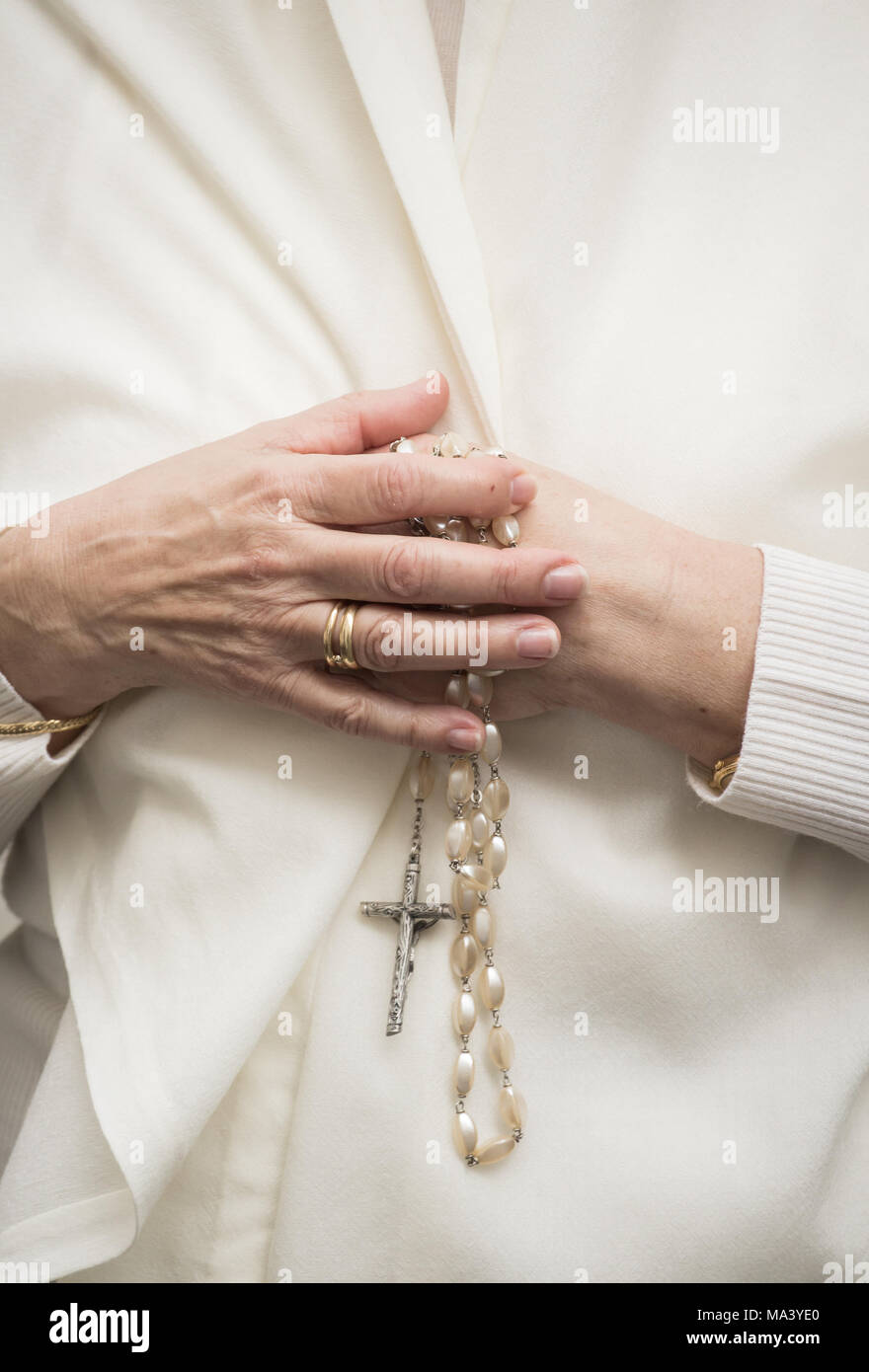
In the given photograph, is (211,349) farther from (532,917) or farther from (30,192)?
(532,917)

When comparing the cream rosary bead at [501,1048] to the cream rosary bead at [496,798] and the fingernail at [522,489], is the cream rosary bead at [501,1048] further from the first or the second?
the fingernail at [522,489]

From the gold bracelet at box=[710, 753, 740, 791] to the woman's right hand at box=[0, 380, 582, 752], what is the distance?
6.6 inches

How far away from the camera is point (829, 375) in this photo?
2.71 feet

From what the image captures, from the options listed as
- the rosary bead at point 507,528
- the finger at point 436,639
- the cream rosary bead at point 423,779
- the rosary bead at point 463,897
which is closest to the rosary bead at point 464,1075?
the rosary bead at point 463,897

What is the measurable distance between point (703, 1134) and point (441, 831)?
331mm

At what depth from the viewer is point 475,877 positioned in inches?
32.6

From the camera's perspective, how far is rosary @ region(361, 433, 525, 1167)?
821 mm

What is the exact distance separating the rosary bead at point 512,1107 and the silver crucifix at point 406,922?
0.34 ft

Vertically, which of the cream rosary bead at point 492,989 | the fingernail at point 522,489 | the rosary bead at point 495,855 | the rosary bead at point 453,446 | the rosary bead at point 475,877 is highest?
the rosary bead at point 453,446

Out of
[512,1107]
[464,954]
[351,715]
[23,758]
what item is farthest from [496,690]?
[23,758]

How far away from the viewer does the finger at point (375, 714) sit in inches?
31.6

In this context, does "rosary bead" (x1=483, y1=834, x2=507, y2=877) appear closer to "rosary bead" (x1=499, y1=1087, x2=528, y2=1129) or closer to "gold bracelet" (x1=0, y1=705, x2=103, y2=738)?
"rosary bead" (x1=499, y1=1087, x2=528, y2=1129)

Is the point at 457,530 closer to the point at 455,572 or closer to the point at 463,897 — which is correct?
the point at 455,572

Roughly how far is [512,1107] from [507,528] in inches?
18.8
